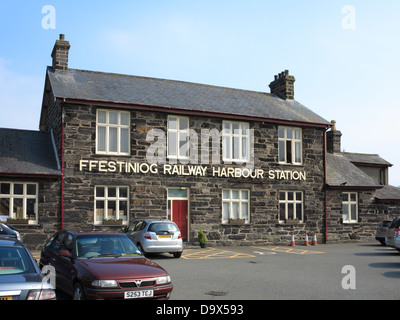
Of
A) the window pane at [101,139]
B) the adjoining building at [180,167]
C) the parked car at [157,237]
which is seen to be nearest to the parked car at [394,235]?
the adjoining building at [180,167]

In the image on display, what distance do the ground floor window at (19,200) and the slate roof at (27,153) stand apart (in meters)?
0.71

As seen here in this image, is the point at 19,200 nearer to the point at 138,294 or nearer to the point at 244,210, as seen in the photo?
the point at 244,210

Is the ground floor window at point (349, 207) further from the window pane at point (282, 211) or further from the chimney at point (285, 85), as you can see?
the chimney at point (285, 85)

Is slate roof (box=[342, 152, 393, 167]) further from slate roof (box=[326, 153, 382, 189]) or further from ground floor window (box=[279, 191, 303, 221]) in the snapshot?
ground floor window (box=[279, 191, 303, 221])

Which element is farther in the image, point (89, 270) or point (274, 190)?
point (274, 190)

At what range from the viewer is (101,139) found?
21.5m

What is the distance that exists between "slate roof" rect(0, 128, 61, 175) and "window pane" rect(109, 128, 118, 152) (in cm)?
260

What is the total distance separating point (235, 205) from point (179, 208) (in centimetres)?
311

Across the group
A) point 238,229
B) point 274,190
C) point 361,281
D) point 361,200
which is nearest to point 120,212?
point 238,229

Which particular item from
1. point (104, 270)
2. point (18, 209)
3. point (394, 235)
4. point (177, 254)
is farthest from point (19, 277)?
point (394, 235)

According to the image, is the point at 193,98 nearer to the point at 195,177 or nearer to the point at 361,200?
the point at 195,177

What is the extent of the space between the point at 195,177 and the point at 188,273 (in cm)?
975

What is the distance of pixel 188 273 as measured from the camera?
13.5 m

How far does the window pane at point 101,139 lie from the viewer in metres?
21.5
